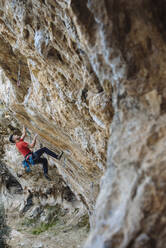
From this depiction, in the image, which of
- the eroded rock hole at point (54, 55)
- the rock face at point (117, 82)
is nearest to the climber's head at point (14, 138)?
the rock face at point (117, 82)

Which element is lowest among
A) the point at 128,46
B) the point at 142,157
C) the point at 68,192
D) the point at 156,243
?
the point at 68,192

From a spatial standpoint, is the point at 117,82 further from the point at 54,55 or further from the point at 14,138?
the point at 14,138

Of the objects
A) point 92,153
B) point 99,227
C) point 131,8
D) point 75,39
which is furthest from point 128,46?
point 92,153

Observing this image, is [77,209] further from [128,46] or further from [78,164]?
[128,46]

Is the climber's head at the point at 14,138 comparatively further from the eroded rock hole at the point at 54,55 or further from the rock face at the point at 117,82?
the eroded rock hole at the point at 54,55

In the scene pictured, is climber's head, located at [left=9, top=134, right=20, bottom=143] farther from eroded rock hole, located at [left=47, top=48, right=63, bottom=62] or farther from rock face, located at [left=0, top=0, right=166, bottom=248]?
eroded rock hole, located at [left=47, top=48, right=63, bottom=62]

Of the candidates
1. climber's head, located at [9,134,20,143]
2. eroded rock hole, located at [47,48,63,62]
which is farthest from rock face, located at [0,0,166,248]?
climber's head, located at [9,134,20,143]

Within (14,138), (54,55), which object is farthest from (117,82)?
(14,138)

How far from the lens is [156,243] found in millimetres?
1973

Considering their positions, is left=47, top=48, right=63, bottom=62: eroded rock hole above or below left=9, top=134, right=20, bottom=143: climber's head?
above

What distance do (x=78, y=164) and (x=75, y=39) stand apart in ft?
15.0

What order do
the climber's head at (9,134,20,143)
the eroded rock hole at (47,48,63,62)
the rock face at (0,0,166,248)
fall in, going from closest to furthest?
the rock face at (0,0,166,248), the eroded rock hole at (47,48,63,62), the climber's head at (9,134,20,143)

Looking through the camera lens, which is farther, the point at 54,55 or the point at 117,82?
the point at 54,55

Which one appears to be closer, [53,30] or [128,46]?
[128,46]
